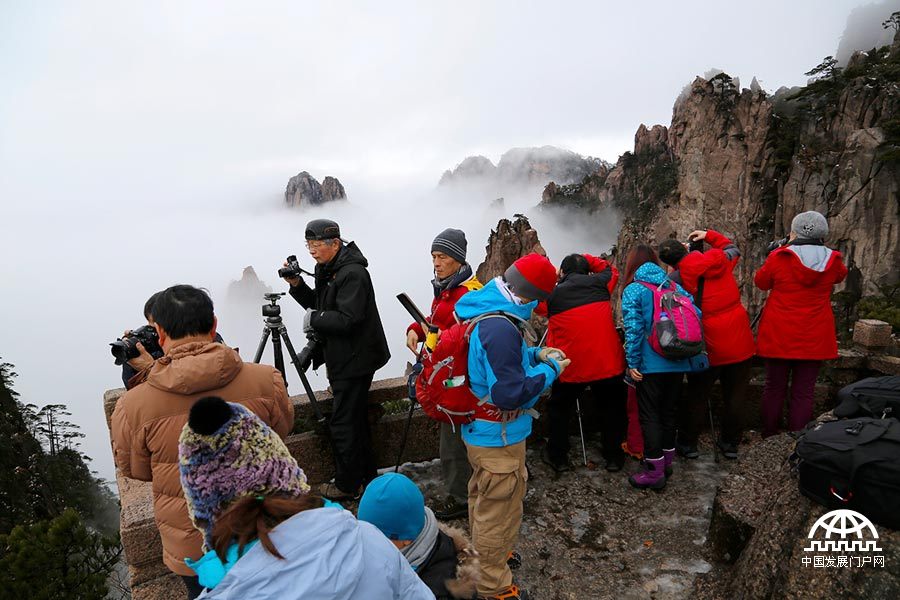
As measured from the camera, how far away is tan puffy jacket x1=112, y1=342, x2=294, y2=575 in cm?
203

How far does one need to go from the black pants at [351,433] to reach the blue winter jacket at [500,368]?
3.57 feet

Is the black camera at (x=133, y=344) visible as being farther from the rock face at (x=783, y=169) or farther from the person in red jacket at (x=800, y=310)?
the rock face at (x=783, y=169)

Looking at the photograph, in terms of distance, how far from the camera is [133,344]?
246 centimetres

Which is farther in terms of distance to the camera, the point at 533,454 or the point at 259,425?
the point at 533,454

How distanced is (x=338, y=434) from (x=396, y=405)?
4.81 feet

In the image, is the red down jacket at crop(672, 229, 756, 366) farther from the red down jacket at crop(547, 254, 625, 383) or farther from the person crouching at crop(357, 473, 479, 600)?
the person crouching at crop(357, 473, 479, 600)

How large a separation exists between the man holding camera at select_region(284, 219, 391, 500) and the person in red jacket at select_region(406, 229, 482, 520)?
13.0 inches

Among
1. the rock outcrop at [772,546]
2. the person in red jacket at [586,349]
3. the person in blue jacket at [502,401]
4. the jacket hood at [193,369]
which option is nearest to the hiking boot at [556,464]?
the person in red jacket at [586,349]

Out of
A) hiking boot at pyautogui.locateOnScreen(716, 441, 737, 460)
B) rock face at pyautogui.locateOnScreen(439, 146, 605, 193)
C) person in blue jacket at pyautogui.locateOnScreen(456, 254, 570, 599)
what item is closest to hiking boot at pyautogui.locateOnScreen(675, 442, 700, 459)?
hiking boot at pyautogui.locateOnScreen(716, 441, 737, 460)

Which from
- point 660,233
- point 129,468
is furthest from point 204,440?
point 660,233

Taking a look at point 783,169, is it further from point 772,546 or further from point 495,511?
point 495,511

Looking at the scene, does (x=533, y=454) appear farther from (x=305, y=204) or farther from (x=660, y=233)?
(x=305, y=204)

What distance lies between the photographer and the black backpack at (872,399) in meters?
2.29

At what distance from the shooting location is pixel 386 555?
52.6 inches
